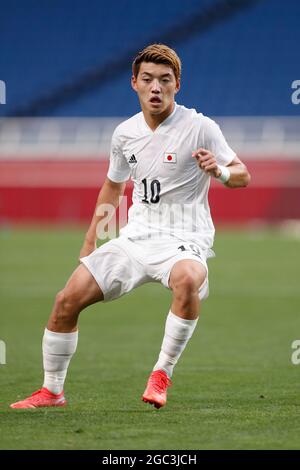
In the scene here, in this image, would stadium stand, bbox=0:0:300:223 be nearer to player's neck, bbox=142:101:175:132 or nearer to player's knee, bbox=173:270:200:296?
player's neck, bbox=142:101:175:132

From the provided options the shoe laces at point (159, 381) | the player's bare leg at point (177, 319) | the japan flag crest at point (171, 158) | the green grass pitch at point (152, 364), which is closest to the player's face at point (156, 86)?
the japan flag crest at point (171, 158)

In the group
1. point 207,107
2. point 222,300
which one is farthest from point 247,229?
point 222,300

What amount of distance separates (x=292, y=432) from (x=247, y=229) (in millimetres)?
24881

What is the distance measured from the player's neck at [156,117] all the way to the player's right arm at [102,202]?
486 millimetres

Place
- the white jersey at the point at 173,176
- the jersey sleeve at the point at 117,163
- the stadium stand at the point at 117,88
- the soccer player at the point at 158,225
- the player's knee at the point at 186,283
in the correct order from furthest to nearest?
the stadium stand at the point at 117,88, the jersey sleeve at the point at 117,163, the white jersey at the point at 173,176, the soccer player at the point at 158,225, the player's knee at the point at 186,283

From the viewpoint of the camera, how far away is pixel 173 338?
604 centimetres

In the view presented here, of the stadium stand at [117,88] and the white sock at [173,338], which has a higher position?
the stadium stand at [117,88]

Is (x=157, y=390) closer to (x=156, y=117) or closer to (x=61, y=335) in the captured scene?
(x=61, y=335)

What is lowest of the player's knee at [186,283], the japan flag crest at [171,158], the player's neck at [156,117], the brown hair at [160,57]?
the player's knee at [186,283]

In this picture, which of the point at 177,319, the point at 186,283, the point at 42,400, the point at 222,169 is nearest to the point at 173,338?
the point at 177,319

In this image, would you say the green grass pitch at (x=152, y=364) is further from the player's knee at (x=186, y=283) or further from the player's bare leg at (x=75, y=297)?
the player's knee at (x=186, y=283)

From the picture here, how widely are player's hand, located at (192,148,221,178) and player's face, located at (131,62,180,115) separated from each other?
0.54 metres

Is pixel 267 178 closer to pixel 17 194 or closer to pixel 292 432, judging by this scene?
pixel 17 194

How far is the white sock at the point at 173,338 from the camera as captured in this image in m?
6.00
